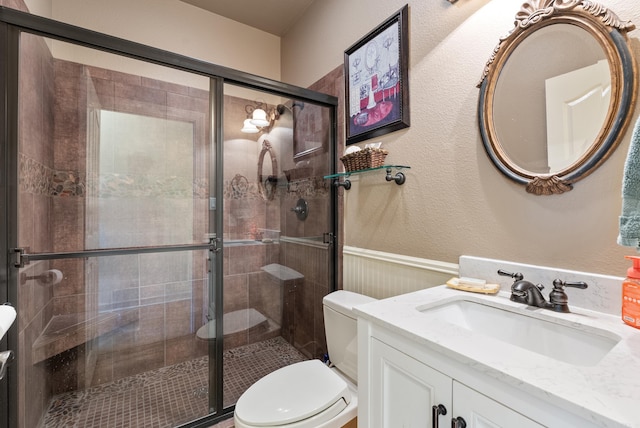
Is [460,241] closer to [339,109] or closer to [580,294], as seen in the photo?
[580,294]

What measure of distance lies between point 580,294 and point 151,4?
2.97 meters

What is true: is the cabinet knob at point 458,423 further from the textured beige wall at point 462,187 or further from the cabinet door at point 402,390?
the textured beige wall at point 462,187

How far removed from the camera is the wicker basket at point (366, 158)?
1.50 metres

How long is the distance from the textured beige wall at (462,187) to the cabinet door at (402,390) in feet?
1.98

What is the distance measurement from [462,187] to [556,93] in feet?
1.39

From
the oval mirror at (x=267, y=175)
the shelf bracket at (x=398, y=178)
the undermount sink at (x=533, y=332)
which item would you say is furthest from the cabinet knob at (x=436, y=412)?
the oval mirror at (x=267, y=175)

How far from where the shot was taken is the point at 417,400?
2.32ft

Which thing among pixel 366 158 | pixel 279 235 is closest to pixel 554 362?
pixel 366 158

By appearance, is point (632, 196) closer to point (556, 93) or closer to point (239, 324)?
point (556, 93)

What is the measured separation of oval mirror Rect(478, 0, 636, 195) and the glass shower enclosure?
1.09m

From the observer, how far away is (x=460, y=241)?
3.93ft

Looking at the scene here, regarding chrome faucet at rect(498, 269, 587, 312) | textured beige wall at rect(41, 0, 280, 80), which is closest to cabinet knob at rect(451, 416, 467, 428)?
chrome faucet at rect(498, 269, 587, 312)

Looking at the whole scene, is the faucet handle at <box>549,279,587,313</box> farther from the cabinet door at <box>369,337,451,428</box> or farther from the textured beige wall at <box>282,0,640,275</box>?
the cabinet door at <box>369,337,451,428</box>

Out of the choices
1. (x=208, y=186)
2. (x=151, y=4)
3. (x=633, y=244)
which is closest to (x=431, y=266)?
(x=633, y=244)
